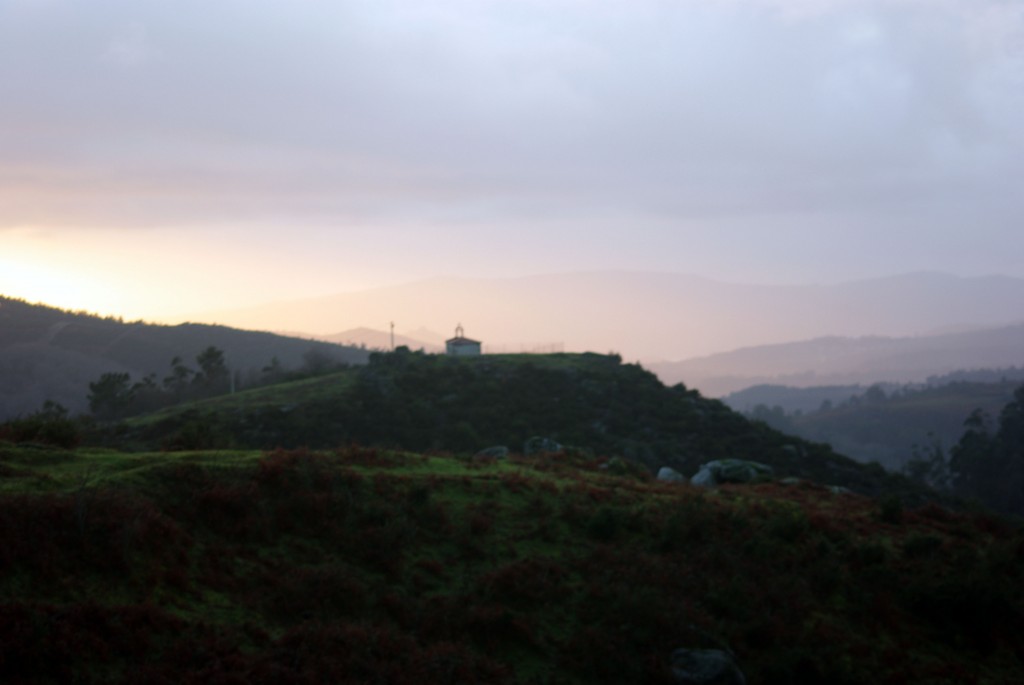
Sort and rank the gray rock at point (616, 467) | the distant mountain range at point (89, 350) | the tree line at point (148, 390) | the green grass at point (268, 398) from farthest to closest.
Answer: the distant mountain range at point (89, 350) → the tree line at point (148, 390) → the green grass at point (268, 398) → the gray rock at point (616, 467)

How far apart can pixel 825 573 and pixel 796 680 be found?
14.4ft

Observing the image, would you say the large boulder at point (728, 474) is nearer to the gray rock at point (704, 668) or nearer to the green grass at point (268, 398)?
the gray rock at point (704, 668)

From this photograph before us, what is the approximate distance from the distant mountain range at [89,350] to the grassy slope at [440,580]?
50.8 metres

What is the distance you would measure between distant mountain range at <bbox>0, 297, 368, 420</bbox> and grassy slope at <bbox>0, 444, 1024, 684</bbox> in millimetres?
50818

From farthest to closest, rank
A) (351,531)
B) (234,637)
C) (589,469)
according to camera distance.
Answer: (589,469) < (351,531) < (234,637)

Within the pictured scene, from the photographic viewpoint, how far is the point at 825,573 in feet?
64.9

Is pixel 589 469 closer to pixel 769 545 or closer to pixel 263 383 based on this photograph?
pixel 769 545

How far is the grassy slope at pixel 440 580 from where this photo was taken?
12.6 metres

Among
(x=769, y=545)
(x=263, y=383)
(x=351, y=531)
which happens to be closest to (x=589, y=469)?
(x=769, y=545)

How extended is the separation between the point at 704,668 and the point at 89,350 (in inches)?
3482

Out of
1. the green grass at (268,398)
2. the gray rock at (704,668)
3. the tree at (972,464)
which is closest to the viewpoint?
the gray rock at (704,668)

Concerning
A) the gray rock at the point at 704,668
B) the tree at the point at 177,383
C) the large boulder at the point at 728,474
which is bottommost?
the gray rock at the point at 704,668

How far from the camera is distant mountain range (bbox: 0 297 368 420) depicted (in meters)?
73.1

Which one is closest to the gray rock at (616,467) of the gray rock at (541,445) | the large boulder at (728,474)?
the large boulder at (728,474)
